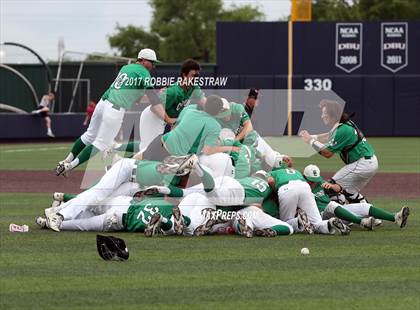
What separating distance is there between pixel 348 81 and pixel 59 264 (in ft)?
115

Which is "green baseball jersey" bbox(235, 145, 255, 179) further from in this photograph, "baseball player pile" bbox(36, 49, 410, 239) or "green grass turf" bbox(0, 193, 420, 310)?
"green grass turf" bbox(0, 193, 420, 310)

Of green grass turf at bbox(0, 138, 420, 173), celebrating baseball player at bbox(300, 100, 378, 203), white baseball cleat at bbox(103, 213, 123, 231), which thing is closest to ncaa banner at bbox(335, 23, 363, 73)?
green grass turf at bbox(0, 138, 420, 173)

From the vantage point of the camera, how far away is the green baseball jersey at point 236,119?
15.3 meters

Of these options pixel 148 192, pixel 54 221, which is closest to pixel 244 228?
pixel 148 192

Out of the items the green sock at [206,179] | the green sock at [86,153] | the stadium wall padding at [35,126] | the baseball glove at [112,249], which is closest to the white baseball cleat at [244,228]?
the green sock at [206,179]

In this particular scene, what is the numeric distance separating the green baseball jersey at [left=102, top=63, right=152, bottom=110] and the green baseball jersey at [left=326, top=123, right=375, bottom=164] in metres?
3.15

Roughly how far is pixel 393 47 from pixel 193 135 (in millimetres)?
33067

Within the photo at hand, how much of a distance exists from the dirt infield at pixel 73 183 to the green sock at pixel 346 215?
5.20m

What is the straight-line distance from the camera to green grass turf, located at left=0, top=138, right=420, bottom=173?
25875 mm

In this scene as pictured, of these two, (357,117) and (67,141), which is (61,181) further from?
(357,117)

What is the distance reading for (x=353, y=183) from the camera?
14.1 m

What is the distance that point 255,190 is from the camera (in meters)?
12.5

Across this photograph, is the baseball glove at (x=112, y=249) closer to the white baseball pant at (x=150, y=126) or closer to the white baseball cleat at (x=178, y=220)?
the white baseball cleat at (x=178, y=220)

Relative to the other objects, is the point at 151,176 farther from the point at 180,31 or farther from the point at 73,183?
the point at 180,31
